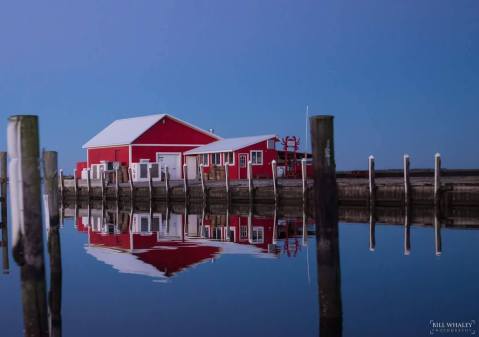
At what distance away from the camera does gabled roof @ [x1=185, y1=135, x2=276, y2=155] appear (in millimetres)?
47406

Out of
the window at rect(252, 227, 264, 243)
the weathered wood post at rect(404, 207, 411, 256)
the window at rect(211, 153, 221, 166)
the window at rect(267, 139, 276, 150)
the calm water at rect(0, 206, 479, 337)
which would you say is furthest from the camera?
the window at rect(211, 153, 221, 166)

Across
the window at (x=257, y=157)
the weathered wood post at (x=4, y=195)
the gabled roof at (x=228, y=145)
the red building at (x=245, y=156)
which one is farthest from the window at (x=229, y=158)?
the weathered wood post at (x=4, y=195)

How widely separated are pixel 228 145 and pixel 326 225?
39.9 m

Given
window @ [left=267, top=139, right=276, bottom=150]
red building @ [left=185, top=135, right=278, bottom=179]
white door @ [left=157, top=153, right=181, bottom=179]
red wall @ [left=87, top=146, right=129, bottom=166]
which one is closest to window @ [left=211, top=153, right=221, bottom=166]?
red building @ [left=185, top=135, right=278, bottom=179]

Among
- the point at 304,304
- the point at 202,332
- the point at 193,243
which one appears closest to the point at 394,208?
the point at 193,243

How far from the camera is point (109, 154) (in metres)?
53.8

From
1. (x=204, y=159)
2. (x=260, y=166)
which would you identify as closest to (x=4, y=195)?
(x=260, y=166)

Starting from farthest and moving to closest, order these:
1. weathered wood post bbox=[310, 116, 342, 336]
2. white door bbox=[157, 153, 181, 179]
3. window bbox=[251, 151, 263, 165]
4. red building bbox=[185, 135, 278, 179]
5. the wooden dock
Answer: white door bbox=[157, 153, 181, 179] → window bbox=[251, 151, 263, 165] → red building bbox=[185, 135, 278, 179] → the wooden dock → weathered wood post bbox=[310, 116, 342, 336]

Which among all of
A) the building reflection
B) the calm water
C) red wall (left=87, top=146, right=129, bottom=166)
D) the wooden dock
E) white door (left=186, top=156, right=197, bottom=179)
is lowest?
the calm water

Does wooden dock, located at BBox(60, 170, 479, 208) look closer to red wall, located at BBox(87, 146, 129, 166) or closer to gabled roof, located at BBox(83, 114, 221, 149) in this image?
red wall, located at BBox(87, 146, 129, 166)

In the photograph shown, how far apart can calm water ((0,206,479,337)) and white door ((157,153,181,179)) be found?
84.0 feet

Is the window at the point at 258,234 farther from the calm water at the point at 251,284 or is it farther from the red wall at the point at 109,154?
the red wall at the point at 109,154

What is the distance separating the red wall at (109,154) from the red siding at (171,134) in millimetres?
1624

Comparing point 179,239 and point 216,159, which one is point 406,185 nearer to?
point 179,239
